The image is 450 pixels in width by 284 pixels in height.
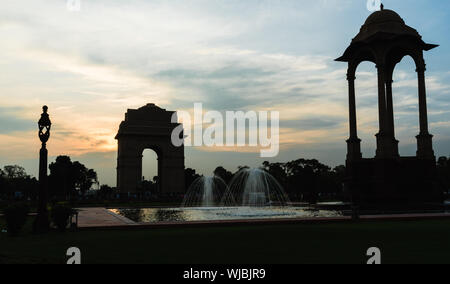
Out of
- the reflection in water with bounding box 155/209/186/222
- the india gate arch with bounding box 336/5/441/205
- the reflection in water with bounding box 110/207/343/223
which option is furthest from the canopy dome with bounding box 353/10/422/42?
the reflection in water with bounding box 155/209/186/222

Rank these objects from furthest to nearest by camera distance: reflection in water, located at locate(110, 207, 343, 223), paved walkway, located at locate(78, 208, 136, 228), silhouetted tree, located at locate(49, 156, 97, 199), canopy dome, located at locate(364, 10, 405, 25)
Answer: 1. silhouetted tree, located at locate(49, 156, 97, 199)
2. canopy dome, located at locate(364, 10, 405, 25)
3. reflection in water, located at locate(110, 207, 343, 223)
4. paved walkway, located at locate(78, 208, 136, 228)

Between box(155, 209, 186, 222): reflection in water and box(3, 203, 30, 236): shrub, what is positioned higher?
box(3, 203, 30, 236): shrub

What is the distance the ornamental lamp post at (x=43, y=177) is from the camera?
47.5ft

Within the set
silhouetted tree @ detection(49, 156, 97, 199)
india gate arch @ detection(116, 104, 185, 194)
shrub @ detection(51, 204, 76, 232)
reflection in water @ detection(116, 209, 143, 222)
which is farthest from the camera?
silhouetted tree @ detection(49, 156, 97, 199)

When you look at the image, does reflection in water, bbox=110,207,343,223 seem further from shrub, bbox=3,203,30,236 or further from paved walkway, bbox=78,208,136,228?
shrub, bbox=3,203,30,236

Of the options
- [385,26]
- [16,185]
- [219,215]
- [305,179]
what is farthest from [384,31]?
[16,185]

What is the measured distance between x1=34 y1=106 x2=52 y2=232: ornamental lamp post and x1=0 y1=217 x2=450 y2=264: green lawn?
2.22 feet

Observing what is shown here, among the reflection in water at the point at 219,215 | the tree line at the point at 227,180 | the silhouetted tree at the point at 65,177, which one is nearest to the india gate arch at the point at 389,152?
the reflection in water at the point at 219,215

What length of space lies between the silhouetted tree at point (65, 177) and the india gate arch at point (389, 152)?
54529mm

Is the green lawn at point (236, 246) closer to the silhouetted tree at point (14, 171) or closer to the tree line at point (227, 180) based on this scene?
the tree line at point (227, 180)

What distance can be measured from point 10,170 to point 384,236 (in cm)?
15744

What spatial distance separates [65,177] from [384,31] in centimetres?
6509

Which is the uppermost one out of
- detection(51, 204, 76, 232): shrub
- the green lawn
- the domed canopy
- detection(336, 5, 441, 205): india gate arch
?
the domed canopy

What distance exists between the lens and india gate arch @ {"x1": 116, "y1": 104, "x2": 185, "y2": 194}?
6556 cm
